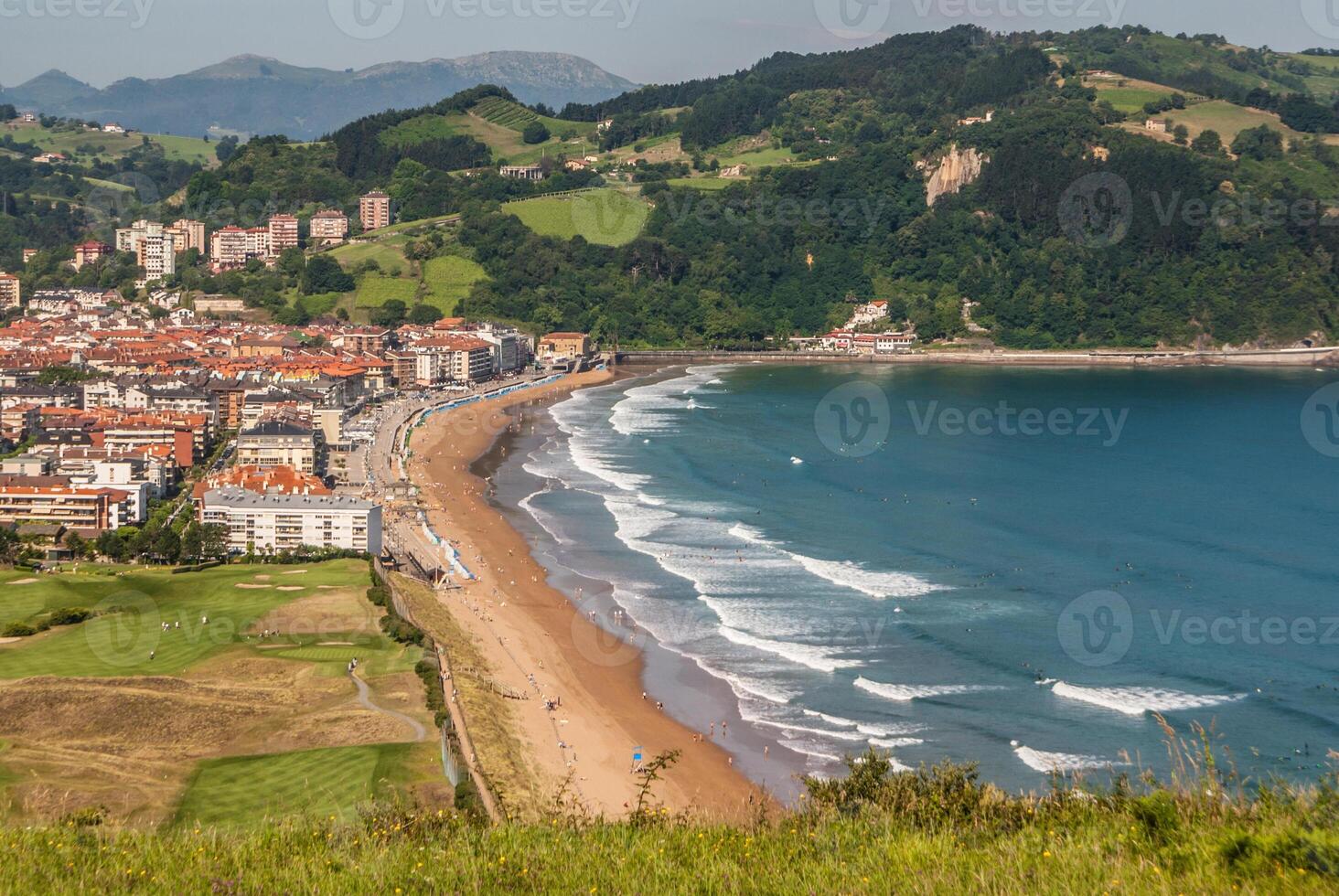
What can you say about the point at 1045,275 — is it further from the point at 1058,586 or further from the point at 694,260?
the point at 1058,586

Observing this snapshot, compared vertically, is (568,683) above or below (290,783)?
below

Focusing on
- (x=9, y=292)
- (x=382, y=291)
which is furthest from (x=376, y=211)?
(x=9, y=292)

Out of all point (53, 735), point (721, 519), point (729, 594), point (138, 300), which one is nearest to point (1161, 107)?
point (138, 300)

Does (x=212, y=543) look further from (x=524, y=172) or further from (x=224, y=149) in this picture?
(x=224, y=149)

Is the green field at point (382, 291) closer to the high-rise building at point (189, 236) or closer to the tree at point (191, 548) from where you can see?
the high-rise building at point (189, 236)

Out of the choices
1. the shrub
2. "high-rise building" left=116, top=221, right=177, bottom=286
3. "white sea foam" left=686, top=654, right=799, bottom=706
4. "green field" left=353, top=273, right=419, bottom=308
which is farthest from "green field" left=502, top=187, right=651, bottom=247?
"white sea foam" left=686, top=654, right=799, bottom=706

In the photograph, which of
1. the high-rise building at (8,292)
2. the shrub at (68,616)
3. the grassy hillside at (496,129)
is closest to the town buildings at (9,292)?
the high-rise building at (8,292)
